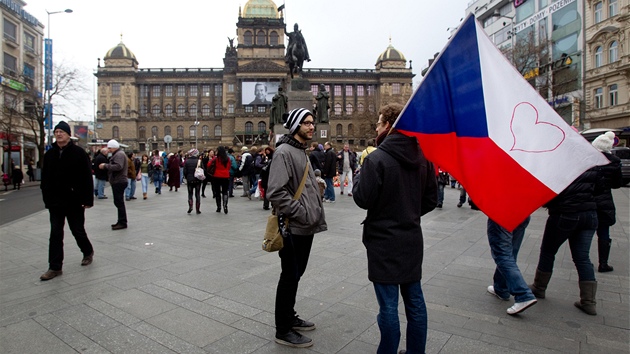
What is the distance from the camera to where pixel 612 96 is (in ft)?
116

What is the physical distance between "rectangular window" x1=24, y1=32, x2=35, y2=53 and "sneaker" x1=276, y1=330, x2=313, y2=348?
172 ft

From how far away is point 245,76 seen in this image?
90.6 m

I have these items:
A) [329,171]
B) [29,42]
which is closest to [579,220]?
[329,171]

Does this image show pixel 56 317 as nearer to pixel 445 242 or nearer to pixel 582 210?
pixel 582 210

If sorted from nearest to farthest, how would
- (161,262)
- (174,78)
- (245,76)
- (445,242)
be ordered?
Result: (161,262) < (445,242) < (245,76) < (174,78)

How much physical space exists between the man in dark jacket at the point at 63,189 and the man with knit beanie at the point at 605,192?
634cm

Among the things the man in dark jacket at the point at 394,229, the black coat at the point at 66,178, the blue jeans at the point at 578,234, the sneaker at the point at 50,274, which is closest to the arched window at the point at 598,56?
the blue jeans at the point at 578,234

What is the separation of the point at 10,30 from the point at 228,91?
178ft

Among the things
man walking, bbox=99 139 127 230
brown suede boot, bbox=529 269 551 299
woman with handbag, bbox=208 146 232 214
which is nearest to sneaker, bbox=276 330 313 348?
brown suede boot, bbox=529 269 551 299

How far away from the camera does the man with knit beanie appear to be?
4.57m

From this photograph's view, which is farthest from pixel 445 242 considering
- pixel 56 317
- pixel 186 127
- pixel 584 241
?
pixel 186 127

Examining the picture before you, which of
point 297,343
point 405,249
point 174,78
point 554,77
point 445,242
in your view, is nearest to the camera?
point 405,249

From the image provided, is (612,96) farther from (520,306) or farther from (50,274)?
(50,274)

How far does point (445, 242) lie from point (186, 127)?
314ft
